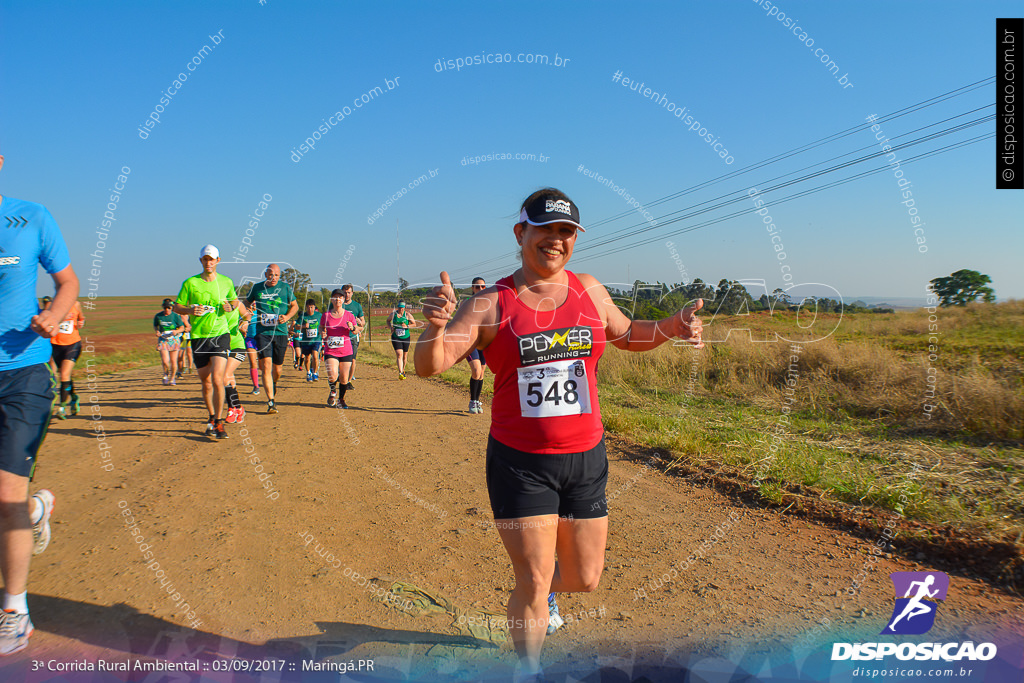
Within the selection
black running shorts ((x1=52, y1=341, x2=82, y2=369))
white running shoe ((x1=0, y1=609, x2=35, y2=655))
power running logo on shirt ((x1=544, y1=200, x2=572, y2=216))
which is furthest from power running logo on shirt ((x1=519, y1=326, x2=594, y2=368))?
black running shorts ((x1=52, y1=341, x2=82, y2=369))

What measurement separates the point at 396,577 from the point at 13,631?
189 cm

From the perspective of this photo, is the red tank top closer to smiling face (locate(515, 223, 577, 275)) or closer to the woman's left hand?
smiling face (locate(515, 223, 577, 275))

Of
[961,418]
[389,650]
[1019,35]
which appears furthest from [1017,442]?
[389,650]

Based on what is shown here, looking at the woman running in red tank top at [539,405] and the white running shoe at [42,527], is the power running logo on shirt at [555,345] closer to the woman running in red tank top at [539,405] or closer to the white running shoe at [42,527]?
the woman running in red tank top at [539,405]

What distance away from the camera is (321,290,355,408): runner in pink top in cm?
895

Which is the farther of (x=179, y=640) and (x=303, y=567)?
(x=303, y=567)

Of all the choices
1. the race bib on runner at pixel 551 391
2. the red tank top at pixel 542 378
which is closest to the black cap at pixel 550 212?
the red tank top at pixel 542 378

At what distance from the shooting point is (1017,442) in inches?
211

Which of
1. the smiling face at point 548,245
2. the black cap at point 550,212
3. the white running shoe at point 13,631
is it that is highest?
the black cap at point 550,212

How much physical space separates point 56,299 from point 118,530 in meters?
2.01

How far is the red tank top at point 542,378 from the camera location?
2275mm

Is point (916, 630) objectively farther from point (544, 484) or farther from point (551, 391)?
point (551, 391)

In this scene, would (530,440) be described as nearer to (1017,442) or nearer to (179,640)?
(179,640)

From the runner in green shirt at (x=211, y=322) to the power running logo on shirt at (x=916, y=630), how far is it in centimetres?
669
